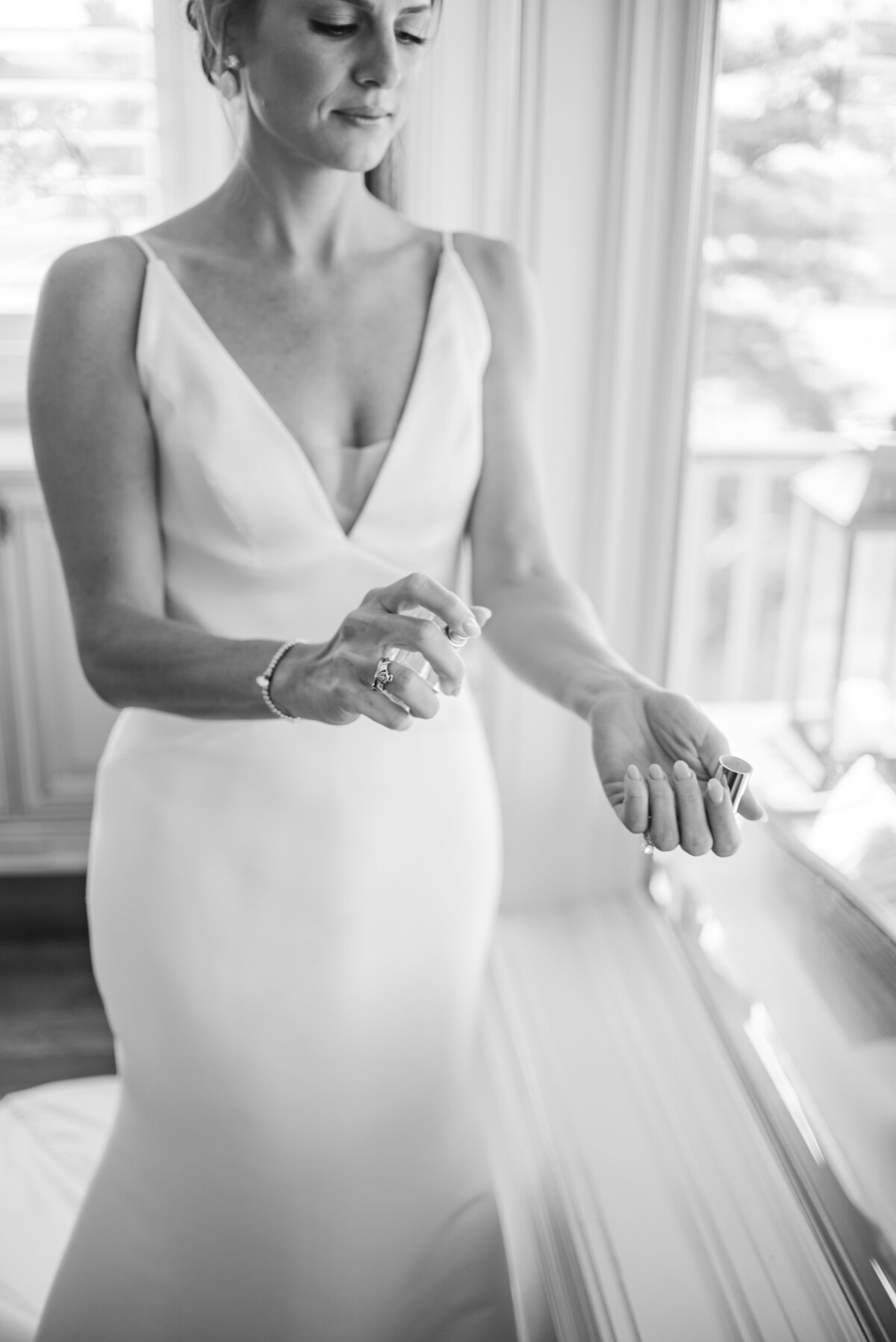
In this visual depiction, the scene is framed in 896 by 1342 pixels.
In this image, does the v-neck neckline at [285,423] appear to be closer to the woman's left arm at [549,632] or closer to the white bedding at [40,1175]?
the woman's left arm at [549,632]

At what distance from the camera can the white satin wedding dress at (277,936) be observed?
1202mm

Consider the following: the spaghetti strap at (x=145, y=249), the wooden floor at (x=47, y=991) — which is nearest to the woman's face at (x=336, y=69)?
the spaghetti strap at (x=145, y=249)

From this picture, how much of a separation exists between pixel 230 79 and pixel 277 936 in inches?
31.7

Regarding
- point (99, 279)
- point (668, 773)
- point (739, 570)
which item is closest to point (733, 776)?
point (668, 773)

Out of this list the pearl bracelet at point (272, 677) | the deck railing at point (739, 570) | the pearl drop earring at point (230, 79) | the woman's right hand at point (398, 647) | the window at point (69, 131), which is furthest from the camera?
the window at point (69, 131)

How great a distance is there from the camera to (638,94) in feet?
5.29

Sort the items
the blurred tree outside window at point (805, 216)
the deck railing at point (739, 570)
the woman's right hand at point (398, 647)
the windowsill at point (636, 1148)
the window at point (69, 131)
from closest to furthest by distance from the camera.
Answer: the woman's right hand at point (398, 647) → the windowsill at point (636, 1148) → the blurred tree outside window at point (805, 216) → the deck railing at point (739, 570) → the window at point (69, 131)

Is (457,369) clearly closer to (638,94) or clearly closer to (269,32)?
(269,32)

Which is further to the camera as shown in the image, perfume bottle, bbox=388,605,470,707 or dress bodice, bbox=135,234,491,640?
dress bodice, bbox=135,234,491,640

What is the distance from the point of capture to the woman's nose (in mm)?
1062

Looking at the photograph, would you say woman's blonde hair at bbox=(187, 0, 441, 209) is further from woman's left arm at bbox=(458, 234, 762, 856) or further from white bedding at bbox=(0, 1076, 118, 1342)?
white bedding at bbox=(0, 1076, 118, 1342)

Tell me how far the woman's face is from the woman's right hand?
456mm

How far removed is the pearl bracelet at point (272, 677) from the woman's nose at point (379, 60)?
1.60 feet

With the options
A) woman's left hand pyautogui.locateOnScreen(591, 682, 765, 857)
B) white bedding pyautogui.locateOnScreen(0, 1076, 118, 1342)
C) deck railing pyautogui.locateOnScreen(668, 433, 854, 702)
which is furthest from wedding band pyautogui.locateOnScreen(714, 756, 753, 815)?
white bedding pyautogui.locateOnScreen(0, 1076, 118, 1342)
